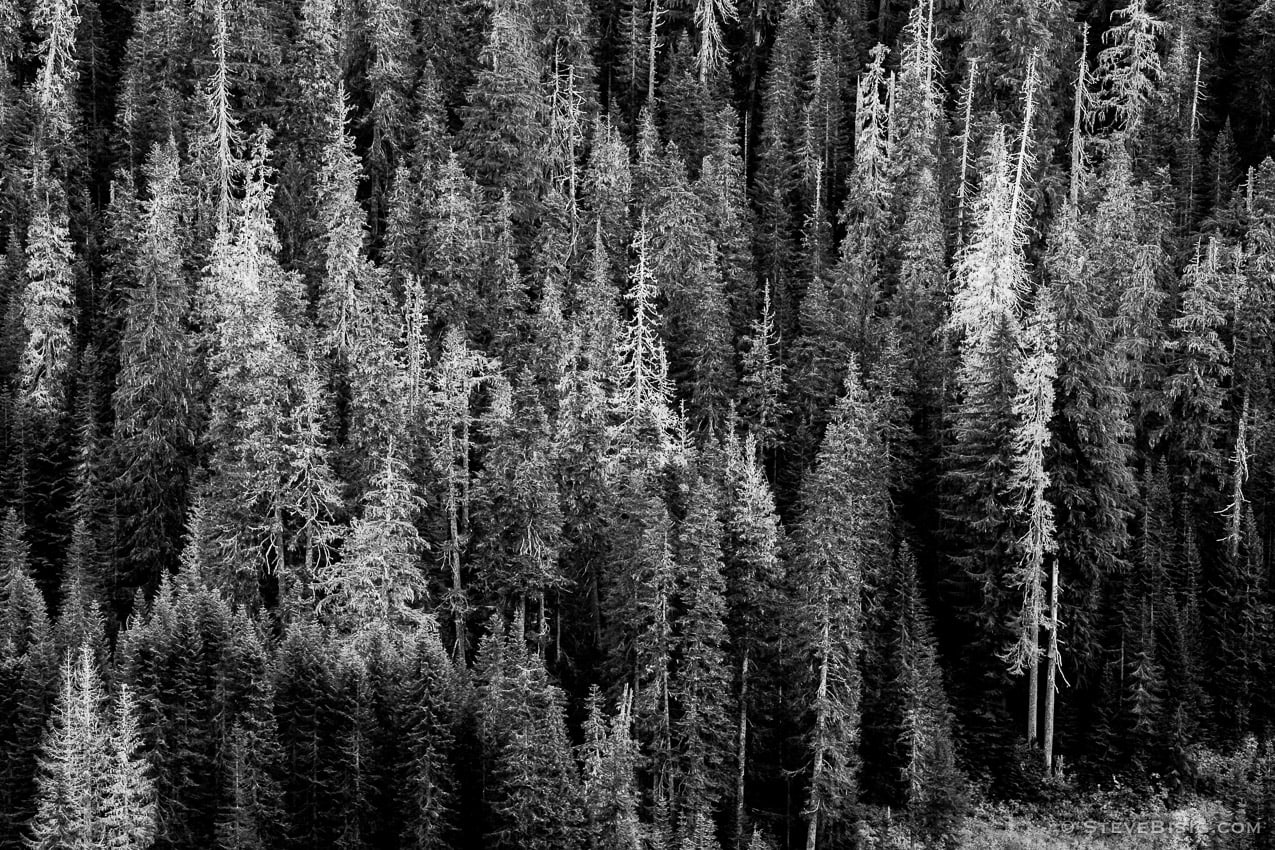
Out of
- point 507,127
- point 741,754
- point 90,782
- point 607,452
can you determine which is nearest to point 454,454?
point 607,452

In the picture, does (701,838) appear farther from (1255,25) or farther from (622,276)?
(1255,25)

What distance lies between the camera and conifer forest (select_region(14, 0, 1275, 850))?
52938mm

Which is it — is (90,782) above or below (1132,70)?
below

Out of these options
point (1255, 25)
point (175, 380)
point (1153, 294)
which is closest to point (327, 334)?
point (175, 380)

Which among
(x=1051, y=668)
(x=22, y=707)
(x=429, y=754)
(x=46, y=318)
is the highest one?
(x=46, y=318)

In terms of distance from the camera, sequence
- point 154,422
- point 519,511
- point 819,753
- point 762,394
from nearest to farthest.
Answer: point 819,753 → point 519,511 → point 154,422 → point 762,394

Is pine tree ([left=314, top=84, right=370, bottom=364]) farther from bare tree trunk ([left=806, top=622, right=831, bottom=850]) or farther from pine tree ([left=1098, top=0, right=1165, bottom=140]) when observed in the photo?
pine tree ([left=1098, top=0, right=1165, bottom=140])

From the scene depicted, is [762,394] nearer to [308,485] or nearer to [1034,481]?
[1034,481]

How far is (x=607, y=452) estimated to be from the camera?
6156 cm

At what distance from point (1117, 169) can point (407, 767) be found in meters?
40.5

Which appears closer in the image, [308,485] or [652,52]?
[308,485]

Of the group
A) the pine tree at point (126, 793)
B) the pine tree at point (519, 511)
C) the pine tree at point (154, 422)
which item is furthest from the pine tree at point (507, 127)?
the pine tree at point (126, 793)

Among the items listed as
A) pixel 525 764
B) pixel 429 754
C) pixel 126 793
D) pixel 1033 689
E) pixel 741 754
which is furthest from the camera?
pixel 1033 689

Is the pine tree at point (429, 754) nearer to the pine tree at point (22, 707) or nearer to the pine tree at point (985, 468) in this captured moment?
the pine tree at point (22, 707)
